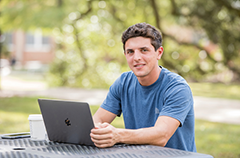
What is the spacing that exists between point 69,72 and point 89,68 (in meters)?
0.81

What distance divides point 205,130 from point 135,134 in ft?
17.6

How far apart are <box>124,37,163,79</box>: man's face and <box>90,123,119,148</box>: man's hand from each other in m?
0.59

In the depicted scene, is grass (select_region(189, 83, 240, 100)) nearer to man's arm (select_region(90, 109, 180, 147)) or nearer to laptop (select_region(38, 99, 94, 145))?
man's arm (select_region(90, 109, 180, 147))

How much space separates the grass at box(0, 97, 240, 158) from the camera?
5.63 m

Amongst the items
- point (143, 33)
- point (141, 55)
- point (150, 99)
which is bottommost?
point (150, 99)

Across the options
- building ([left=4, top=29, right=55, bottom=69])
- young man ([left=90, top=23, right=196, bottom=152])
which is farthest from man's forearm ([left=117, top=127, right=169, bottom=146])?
building ([left=4, top=29, right=55, bottom=69])

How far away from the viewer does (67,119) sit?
1.88m

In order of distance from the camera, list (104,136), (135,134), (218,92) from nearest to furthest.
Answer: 1. (104,136)
2. (135,134)
3. (218,92)

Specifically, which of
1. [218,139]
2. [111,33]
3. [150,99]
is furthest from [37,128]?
[111,33]

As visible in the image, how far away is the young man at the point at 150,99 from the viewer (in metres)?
2.09

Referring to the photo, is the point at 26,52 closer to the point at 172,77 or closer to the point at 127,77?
the point at 127,77

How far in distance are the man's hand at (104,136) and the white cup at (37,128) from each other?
368 mm

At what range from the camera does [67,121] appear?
1.89 m

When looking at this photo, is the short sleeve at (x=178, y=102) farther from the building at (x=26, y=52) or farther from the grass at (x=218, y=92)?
the building at (x=26, y=52)
